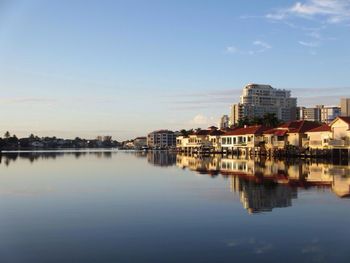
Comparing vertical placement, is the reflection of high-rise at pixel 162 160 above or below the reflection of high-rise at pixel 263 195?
above

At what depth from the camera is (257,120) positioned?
115500 mm

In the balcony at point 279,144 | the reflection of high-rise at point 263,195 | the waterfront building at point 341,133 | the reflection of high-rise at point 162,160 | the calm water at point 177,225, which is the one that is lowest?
the calm water at point 177,225

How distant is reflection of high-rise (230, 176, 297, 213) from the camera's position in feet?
73.2

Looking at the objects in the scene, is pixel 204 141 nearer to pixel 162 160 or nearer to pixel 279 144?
pixel 279 144

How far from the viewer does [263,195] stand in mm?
26156

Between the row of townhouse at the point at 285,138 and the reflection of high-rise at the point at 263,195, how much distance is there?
1646 inches

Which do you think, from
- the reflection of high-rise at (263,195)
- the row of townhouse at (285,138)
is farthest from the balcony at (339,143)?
the reflection of high-rise at (263,195)

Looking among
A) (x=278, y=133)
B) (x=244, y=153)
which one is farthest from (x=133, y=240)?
(x=244, y=153)

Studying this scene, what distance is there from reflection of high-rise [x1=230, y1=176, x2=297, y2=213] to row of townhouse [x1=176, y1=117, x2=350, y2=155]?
41.8 m

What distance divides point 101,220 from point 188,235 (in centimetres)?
467

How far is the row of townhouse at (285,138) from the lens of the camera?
71.7 metres

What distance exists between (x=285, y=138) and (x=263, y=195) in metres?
63.2

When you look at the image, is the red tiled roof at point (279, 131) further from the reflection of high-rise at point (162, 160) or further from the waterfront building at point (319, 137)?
the reflection of high-rise at point (162, 160)

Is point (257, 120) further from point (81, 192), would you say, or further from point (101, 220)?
point (101, 220)
